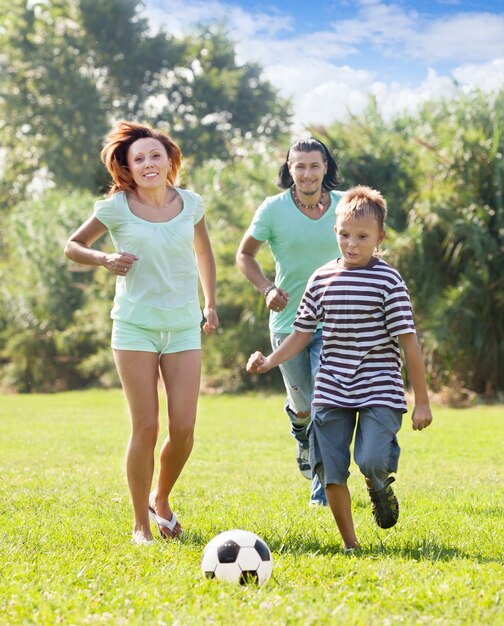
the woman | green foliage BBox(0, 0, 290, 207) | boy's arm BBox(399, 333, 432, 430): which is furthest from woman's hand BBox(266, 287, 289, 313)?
green foliage BBox(0, 0, 290, 207)

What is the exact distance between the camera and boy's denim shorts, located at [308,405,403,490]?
4.59 metres

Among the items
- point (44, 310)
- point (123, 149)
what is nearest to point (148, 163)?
point (123, 149)

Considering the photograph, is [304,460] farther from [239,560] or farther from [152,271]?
[239,560]

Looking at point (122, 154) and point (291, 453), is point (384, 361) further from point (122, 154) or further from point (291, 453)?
point (291, 453)

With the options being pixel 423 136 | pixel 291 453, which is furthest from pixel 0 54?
pixel 291 453

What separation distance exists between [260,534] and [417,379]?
4.17 feet

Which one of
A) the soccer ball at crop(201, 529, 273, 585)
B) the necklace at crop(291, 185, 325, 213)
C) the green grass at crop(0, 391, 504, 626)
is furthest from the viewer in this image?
the necklace at crop(291, 185, 325, 213)

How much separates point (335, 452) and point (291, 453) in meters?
5.03

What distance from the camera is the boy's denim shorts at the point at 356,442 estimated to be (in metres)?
4.59

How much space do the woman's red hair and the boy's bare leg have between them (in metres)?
2.03

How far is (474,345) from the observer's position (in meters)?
14.6

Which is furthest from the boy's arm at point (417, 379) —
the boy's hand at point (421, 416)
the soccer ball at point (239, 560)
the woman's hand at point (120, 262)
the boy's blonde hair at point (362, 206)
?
the woman's hand at point (120, 262)

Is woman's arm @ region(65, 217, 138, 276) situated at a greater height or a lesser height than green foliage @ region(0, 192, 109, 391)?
greater

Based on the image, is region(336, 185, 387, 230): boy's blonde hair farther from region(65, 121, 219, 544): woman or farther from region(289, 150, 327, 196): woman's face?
region(289, 150, 327, 196): woman's face
